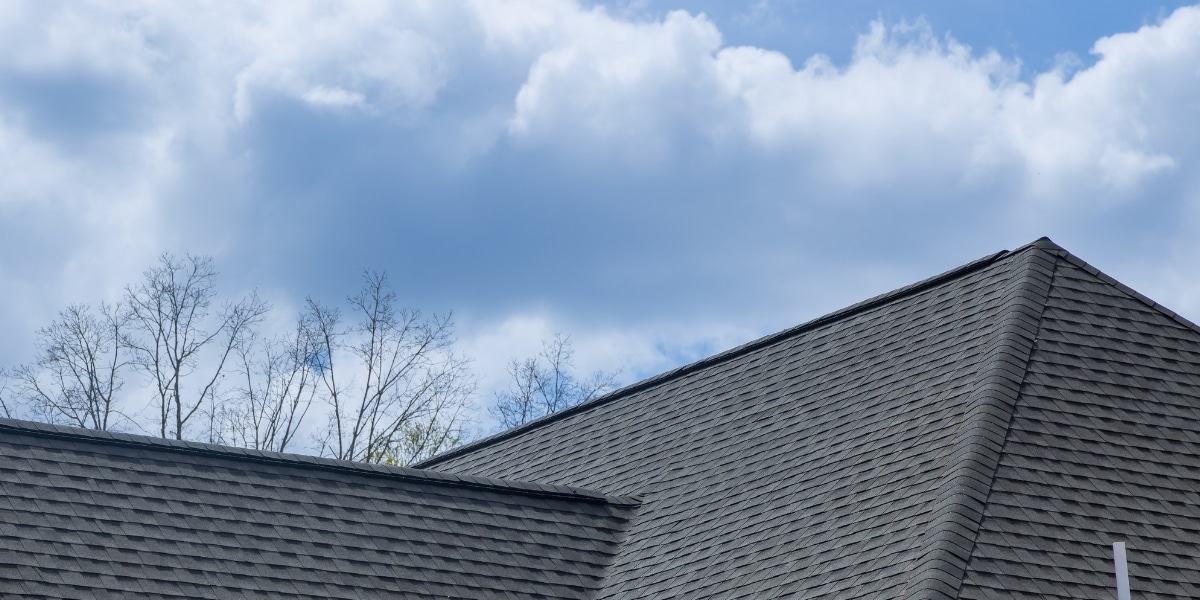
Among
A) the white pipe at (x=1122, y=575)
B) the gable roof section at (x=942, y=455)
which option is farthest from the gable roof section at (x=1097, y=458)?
the white pipe at (x=1122, y=575)

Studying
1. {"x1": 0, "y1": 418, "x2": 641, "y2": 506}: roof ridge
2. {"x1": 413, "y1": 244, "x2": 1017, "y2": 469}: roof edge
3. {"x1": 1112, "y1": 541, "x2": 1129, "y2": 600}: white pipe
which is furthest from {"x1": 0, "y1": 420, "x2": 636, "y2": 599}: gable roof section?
{"x1": 1112, "y1": 541, "x2": 1129, "y2": 600}: white pipe

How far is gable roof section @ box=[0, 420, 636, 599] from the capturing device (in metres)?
11.6

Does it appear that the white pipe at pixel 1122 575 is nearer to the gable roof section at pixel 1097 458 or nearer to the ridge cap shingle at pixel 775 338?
the gable roof section at pixel 1097 458

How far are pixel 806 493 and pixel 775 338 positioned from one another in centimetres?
432

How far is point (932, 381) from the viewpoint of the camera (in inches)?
Answer: 490

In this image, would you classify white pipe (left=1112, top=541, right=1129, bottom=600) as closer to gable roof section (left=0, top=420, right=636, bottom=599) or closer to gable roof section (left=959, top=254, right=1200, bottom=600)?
gable roof section (left=959, top=254, right=1200, bottom=600)

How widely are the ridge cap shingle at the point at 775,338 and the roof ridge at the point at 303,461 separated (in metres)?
2.81

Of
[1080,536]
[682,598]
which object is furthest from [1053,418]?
[682,598]

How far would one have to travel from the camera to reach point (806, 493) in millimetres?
12172

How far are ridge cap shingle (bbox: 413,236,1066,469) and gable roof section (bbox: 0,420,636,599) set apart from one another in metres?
2.99

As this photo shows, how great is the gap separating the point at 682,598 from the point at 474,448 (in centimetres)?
833

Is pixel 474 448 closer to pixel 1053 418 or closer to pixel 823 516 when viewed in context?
pixel 823 516

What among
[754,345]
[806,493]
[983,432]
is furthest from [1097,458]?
[754,345]

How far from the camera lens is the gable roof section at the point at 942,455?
9.88 m
